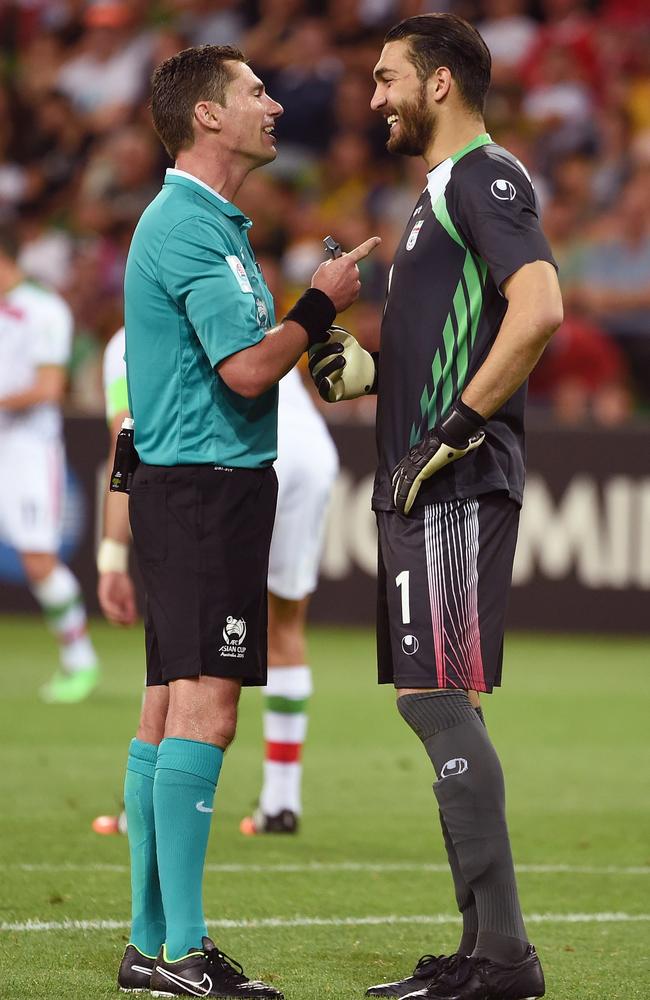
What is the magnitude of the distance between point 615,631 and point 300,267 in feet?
15.1

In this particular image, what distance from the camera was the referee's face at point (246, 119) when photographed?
4.70 m

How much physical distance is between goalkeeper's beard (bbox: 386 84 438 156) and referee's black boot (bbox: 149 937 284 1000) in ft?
7.37

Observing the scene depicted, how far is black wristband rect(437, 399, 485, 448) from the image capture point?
4.33 meters

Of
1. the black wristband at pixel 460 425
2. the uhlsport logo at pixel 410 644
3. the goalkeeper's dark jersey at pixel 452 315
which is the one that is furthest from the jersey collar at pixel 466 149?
the uhlsport logo at pixel 410 644

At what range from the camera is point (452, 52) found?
4551mm

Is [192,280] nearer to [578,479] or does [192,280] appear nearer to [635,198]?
[578,479]

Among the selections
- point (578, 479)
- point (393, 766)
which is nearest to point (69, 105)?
point (578, 479)

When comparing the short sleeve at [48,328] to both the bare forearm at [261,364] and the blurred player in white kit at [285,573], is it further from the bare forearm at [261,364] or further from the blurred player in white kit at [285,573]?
the bare forearm at [261,364]

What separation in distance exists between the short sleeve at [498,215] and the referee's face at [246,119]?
0.63 m

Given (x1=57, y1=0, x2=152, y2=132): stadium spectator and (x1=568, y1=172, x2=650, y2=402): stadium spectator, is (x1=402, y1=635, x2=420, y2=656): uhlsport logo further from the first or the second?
(x1=57, y1=0, x2=152, y2=132): stadium spectator

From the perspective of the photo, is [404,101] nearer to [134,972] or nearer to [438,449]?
[438,449]

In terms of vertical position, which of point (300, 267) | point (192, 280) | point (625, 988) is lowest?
point (625, 988)

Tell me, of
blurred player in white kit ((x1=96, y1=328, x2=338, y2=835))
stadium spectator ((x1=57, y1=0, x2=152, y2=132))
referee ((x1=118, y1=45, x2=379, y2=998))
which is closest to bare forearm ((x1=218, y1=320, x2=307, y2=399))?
referee ((x1=118, y1=45, x2=379, y2=998))

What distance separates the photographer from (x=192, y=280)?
14.6 ft
